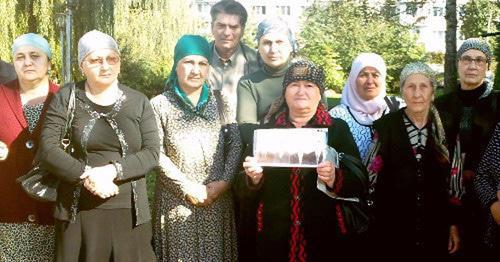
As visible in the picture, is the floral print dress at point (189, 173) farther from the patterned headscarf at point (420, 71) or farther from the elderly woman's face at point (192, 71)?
the patterned headscarf at point (420, 71)

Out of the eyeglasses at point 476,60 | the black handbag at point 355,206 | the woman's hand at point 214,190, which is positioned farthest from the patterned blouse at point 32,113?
the eyeglasses at point 476,60

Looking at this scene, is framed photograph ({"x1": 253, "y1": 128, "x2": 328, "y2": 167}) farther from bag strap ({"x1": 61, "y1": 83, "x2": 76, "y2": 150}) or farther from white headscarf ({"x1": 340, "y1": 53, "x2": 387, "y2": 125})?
bag strap ({"x1": 61, "y1": 83, "x2": 76, "y2": 150})

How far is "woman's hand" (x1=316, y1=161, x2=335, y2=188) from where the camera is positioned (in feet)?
10.8

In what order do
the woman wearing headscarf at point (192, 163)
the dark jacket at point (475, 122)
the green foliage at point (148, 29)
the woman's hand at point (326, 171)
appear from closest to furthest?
the woman's hand at point (326, 171), the woman wearing headscarf at point (192, 163), the dark jacket at point (475, 122), the green foliage at point (148, 29)

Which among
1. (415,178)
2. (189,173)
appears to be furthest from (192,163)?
(415,178)

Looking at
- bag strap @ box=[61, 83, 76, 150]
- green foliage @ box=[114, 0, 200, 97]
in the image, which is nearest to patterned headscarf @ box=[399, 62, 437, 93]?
bag strap @ box=[61, 83, 76, 150]

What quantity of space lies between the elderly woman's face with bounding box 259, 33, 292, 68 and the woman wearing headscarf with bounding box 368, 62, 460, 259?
3.23ft

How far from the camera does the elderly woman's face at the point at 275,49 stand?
4.40 meters

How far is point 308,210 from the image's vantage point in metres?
3.51

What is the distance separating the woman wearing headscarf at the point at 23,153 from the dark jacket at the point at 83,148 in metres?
0.36

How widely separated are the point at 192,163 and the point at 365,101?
55.3 inches

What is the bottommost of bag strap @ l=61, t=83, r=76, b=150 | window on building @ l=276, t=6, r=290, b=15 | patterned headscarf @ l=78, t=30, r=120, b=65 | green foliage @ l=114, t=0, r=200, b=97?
bag strap @ l=61, t=83, r=76, b=150

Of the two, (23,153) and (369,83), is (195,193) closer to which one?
(23,153)

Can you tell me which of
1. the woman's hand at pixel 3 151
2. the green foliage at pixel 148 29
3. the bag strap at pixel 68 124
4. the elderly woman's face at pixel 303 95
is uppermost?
the green foliage at pixel 148 29
